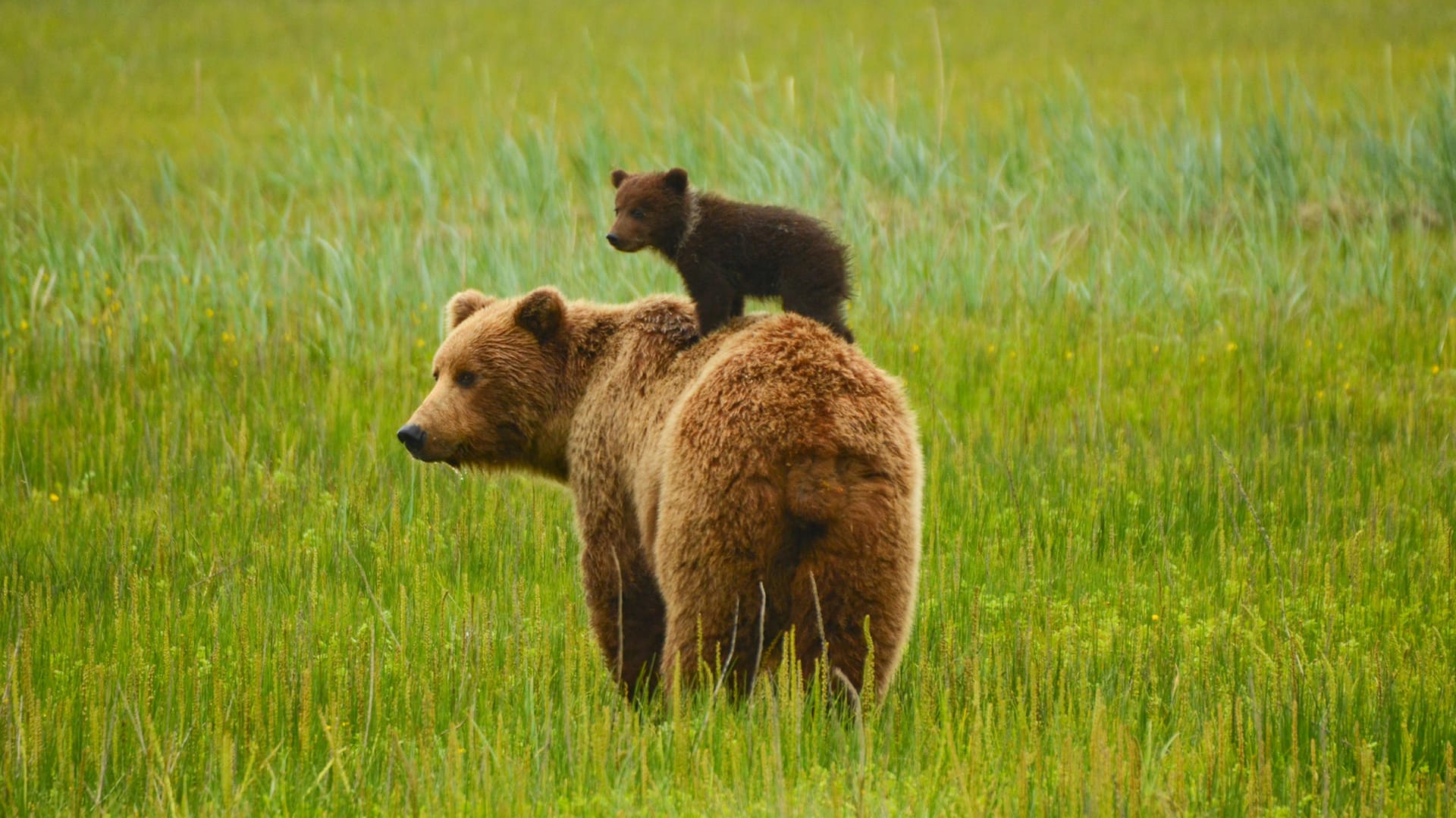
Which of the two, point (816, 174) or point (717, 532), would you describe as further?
point (816, 174)

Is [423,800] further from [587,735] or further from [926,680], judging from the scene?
[926,680]

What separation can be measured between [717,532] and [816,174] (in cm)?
678

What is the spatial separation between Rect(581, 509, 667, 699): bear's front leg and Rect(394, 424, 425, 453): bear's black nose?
0.75 m

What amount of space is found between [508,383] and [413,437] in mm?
413

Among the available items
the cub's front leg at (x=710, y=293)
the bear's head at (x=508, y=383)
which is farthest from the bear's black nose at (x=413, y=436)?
the cub's front leg at (x=710, y=293)

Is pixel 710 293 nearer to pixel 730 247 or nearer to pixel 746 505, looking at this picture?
pixel 730 247

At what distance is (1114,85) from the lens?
18797 millimetres

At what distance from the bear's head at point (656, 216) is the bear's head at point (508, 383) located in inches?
27.0

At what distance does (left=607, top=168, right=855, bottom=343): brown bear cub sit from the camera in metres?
4.89

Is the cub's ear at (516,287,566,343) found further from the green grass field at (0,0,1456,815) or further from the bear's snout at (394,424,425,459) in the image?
the green grass field at (0,0,1456,815)

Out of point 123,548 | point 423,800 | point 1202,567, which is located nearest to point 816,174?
point 1202,567

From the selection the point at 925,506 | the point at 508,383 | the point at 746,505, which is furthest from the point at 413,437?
the point at 925,506

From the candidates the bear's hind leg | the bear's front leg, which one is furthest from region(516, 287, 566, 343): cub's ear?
the bear's hind leg

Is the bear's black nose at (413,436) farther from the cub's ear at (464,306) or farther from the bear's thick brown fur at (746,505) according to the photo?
the cub's ear at (464,306)
